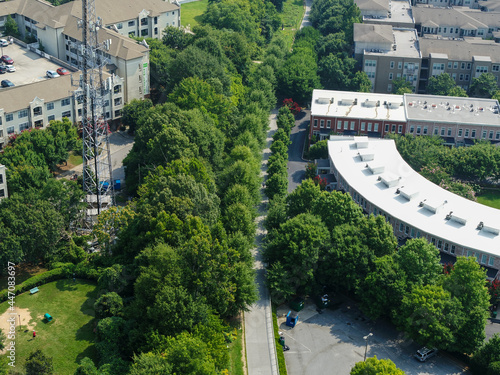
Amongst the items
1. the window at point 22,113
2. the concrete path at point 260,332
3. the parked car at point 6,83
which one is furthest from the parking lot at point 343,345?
the parked car at point 6,83

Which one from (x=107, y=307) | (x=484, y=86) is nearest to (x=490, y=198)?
(x=484, y=86)

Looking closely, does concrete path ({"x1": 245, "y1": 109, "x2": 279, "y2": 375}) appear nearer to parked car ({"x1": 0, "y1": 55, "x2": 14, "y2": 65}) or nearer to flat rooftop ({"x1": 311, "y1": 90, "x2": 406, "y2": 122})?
flat rooftop ({"x1": 311, "y1": 90, "x2": 406, "y2": 122})

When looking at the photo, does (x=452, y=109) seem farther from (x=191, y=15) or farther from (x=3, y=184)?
(x=191, y=15)

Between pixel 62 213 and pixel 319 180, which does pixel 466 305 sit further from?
pixel 62 213

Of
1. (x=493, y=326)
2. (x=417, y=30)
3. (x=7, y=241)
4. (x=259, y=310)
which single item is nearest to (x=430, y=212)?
(x=493, y=326)

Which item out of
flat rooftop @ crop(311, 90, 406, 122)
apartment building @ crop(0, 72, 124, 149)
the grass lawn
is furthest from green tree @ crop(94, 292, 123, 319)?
flat rooftop @ crop(311, 90, 406, 122)
